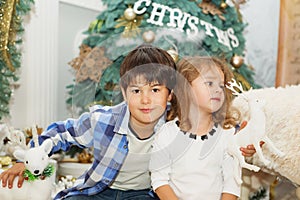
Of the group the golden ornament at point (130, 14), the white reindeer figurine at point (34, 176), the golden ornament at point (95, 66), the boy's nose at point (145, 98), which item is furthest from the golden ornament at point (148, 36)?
the golden ornament at point (130, 14)

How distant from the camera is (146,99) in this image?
3.17ft

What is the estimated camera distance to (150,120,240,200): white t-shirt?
0.97 meters

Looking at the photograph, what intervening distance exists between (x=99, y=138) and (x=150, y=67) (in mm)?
221

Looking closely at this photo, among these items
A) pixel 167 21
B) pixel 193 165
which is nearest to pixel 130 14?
pixel 167 21

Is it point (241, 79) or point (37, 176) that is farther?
point (241, 79)

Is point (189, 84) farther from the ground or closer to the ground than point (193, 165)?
farther from the ground

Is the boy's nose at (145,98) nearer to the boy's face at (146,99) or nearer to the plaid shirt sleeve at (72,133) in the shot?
the boy's face at (146,99)

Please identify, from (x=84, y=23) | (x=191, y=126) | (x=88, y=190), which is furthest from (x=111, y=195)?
(x=84, y=23)

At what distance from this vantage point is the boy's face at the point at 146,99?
97 centimetres

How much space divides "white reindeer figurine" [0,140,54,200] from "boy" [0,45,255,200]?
0.03 m

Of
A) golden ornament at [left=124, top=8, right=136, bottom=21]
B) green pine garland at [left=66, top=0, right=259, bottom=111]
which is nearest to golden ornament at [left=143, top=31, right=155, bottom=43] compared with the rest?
green pine garland at [left=66, top=0, right=259, bottom=111]

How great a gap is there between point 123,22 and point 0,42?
461 millimetres

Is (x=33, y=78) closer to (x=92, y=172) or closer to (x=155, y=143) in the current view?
(x=92, y=172)

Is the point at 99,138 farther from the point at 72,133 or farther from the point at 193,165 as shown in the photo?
the point at 193,165
